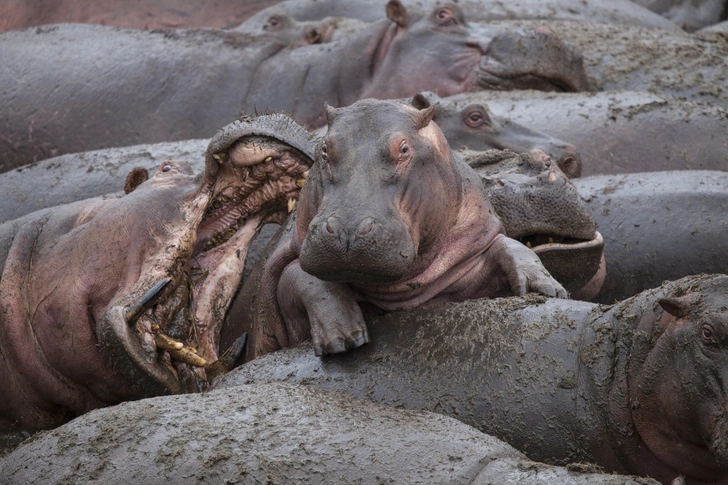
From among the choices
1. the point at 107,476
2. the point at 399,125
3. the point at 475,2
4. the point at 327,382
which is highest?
the point at 399,125

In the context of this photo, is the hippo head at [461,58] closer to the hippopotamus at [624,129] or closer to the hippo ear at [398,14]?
the hippo ear at [398,14]

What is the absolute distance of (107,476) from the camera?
2867mm

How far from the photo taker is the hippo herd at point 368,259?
2.95m

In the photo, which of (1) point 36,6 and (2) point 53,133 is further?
(1) point 36,6

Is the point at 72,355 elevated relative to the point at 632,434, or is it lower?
lower

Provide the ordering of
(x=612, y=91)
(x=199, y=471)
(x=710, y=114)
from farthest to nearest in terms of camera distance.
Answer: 1. (x=612, y=91)
2. (x=710, y=114)
3. (x=199, y=471)

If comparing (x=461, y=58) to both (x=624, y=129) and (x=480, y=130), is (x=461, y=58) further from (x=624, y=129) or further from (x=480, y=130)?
(x=480, y=130)

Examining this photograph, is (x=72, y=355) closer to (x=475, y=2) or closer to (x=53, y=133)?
(x=53, y=133)

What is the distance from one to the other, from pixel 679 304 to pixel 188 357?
1.73 meters

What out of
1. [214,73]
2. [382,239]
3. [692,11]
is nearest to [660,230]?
[382,239]

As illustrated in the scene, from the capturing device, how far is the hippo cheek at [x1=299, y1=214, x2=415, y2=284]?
3.37 meters

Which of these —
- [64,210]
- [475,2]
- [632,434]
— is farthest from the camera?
[475,2]

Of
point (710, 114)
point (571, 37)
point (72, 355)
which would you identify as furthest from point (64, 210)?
point (571, 37)

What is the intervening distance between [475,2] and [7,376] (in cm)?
542
